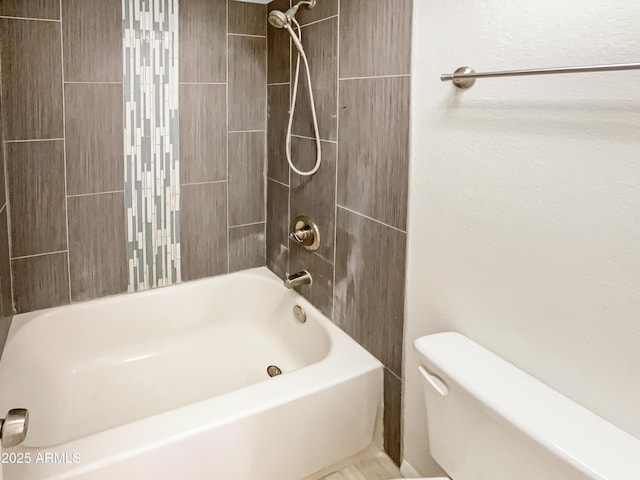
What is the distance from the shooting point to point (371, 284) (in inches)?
69.5

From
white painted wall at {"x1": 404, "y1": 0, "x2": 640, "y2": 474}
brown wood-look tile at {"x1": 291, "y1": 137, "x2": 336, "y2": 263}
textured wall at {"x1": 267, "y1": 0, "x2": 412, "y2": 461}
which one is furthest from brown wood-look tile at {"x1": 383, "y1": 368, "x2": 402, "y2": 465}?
brown wood-look tile at {"x1": 291, "y1": 137, "x2": 336, "y2": 263}

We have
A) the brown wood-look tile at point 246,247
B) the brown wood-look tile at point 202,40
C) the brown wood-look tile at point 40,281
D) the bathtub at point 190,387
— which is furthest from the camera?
the brown wood-look tile at point 246,247

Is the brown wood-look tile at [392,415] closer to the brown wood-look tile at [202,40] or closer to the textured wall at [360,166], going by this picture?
the textured wall at [360,166]

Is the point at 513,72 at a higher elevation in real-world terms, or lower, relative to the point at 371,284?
higher

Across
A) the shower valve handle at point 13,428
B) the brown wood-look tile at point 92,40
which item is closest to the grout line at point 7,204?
the brown wood-look tile at point 92,40

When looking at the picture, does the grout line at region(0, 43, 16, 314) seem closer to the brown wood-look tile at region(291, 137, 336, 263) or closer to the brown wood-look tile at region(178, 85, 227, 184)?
the brown wood-look tile at region(178, 85, 227, 184)

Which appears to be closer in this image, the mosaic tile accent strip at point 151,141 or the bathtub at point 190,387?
the bathtub at point 190,387

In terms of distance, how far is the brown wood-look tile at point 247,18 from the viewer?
7.47ft

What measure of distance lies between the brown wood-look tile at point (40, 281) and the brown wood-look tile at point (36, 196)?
0.14 feet

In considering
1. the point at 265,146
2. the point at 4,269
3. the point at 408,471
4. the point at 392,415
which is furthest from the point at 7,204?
the point at 408,471

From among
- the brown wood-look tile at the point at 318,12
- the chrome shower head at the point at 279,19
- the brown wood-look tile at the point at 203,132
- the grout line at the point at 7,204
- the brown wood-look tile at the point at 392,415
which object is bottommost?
the brown wood-look tile at the point at 392,415

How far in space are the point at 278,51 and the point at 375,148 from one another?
95 centimetres

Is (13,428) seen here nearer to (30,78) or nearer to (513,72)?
(513,72)

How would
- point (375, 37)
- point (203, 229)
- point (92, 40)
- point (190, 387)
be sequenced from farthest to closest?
point (203, 229) → point (190, 387) → point (92, 40) → point (375, 37)
